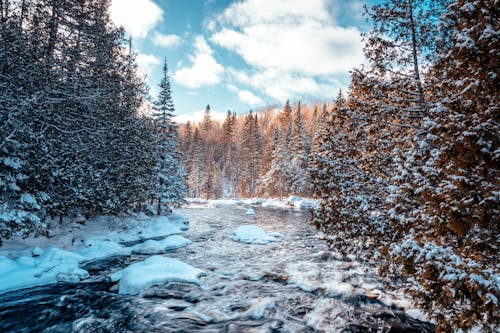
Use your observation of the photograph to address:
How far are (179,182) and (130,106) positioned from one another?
10.9 meters

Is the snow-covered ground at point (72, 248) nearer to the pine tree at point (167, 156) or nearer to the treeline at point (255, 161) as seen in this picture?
the pine tree at point (167, 156)

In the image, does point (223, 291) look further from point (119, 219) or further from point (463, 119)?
point (119, 219)

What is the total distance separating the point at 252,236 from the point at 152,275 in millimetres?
8606

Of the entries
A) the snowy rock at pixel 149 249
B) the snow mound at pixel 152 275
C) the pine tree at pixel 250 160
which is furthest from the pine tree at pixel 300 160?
the snow mound at pixel 152 275

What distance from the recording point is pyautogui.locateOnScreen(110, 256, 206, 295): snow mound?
890 centimetres

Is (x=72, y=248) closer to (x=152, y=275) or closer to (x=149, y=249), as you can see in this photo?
(x=149, y=249)

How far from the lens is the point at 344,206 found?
8242 millimetres

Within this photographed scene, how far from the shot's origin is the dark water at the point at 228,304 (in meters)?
6.86

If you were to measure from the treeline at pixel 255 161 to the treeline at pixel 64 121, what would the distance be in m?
24.1

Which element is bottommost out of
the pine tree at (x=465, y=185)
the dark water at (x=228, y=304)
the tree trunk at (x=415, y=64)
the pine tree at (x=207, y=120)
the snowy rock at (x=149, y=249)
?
the dark water at (x=228, y=304)

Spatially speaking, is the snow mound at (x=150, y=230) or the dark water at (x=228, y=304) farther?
the snow mound at (x=150, y=230)

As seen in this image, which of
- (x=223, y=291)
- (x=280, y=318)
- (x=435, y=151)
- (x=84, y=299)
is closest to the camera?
(x=435, y=151)

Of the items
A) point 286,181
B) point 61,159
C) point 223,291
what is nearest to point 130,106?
point 61,159

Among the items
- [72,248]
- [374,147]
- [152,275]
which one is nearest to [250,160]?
[72,248]
